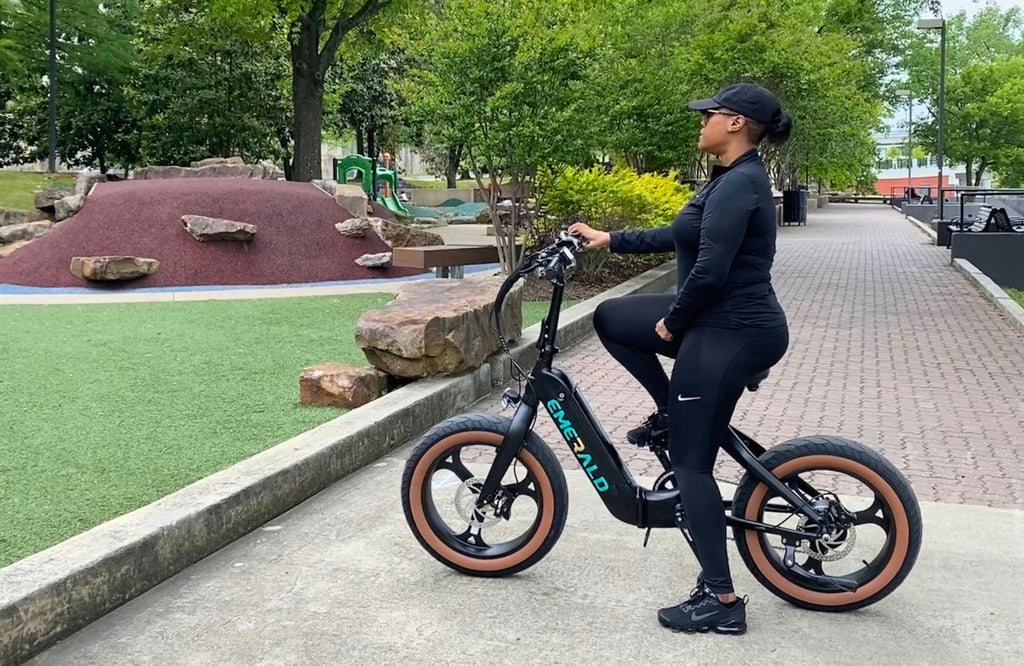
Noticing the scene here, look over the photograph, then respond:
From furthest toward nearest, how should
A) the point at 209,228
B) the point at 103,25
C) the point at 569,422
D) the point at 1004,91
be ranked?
the point at 1004,91
the point at 103,25
the point at 209,228
the point at 569,422

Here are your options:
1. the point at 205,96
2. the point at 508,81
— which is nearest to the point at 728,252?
the point at 508,81

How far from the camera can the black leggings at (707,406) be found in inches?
135

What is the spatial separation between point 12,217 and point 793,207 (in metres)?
24.6

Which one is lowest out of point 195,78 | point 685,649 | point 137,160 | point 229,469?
point 685,649

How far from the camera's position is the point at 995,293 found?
42.1 ft

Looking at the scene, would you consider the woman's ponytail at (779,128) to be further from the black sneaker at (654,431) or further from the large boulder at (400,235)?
the large boulder at (400,235)

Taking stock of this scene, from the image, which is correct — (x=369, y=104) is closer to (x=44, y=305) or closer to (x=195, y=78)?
(x=195, y=78)

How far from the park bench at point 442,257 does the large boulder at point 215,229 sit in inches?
129

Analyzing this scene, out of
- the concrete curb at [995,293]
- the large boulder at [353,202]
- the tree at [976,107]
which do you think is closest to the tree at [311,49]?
the large boulder at [353,202]

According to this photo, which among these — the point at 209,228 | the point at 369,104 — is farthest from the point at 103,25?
the point at 209,228

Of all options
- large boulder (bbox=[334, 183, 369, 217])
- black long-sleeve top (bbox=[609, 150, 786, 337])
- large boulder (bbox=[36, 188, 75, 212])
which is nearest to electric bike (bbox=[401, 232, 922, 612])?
black long-sleeve top (bbox=[609, 150, 786, 337])

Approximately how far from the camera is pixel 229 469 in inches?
183

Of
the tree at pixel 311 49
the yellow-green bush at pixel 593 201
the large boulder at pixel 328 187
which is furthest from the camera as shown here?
the tree at pixel 311 49

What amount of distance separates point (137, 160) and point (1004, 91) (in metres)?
38.5
